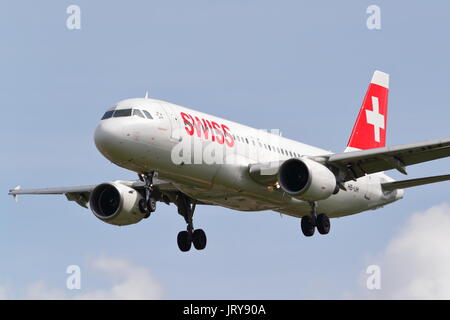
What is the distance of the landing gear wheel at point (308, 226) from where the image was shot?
51.3 metres

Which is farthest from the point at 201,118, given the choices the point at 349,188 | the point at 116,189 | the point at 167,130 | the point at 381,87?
the point at 381,87

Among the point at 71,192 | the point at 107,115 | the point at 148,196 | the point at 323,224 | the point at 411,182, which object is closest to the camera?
the point at 107,115

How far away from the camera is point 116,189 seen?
5088 centimetres

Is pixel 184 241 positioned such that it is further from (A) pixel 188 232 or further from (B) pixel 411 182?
(B) pixel 411 182

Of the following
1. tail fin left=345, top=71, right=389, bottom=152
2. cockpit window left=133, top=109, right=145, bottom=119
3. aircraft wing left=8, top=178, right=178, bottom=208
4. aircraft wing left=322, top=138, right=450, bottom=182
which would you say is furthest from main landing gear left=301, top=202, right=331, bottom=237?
cockpit window left=133, top=109, right=145, bottom=119

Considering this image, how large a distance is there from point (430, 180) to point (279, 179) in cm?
798

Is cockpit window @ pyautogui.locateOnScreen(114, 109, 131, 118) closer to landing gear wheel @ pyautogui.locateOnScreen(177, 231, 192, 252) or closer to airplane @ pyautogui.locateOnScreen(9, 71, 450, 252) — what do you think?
airplane @ pyautogui.locateOnScreen(9, 71, 450, 252)

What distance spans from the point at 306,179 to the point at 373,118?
1573cm

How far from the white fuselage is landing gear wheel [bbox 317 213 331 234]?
778mm

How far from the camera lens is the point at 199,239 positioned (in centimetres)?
5316

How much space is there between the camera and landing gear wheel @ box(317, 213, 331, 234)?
168 ft

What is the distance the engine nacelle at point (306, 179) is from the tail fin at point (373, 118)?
1133 cm

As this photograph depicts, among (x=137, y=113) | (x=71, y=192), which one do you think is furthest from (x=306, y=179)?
(x=71, y=192)

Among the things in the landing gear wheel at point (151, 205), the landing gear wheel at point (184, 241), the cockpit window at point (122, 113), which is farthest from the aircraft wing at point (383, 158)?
the cockpit window at point (122, 113)
